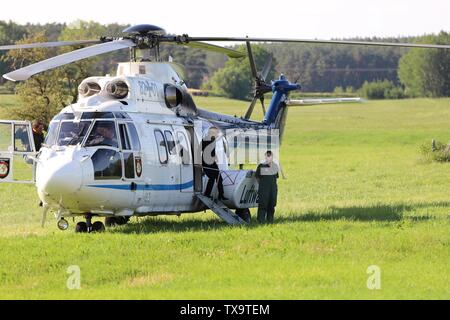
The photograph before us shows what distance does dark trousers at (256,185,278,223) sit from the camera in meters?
20.7

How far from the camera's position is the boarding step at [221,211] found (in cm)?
2039

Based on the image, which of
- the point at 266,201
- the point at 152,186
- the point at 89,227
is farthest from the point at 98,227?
the point at 266,201

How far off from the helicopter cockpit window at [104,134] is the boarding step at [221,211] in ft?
10.00

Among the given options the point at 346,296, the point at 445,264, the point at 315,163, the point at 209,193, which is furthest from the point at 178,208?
the point at 315,163

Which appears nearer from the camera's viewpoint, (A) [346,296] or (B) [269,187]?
(A) [346,296]

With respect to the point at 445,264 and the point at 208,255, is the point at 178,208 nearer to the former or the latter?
the point at 208,255

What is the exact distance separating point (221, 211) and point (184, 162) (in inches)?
53.8

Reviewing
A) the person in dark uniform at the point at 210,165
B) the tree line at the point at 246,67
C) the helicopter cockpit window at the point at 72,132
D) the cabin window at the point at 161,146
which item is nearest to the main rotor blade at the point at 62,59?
the helicopter cockpit window at the point at 72,132

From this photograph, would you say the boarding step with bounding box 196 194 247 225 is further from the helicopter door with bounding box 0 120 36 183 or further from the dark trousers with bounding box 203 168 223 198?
the helicopter door with bounding box 0 120 36 183

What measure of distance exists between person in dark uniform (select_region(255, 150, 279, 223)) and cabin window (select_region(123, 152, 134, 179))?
330 cm

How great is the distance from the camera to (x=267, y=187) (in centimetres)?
2067

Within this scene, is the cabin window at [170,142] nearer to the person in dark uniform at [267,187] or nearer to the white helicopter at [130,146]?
the white helicopter at [130,146]

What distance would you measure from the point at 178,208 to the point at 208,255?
496cm

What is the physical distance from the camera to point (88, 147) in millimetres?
18094
